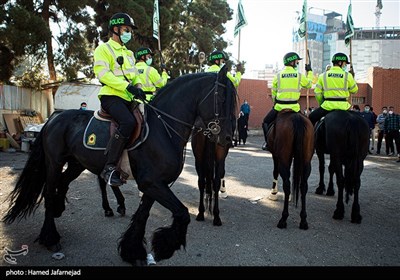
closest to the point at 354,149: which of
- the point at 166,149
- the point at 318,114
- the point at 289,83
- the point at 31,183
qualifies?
the point at 318,114

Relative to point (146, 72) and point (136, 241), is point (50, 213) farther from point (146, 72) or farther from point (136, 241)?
point (146, 72)

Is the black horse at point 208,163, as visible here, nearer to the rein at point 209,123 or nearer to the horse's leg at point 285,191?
the horse's leg at point 285,191

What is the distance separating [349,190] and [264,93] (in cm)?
2307

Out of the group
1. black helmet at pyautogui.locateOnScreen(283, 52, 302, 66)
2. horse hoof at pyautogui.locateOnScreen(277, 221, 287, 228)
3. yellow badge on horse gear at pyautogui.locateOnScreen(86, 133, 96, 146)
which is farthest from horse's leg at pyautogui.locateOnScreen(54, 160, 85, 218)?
black helmet at pyautogui.locateOnScreen(283, 52, 302, 66)

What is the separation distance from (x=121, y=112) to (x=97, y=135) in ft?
1.90

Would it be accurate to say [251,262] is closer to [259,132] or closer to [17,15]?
[17,15]

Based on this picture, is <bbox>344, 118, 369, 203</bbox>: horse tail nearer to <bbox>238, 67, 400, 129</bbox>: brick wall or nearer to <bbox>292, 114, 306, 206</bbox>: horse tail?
<bbox>292, 114, 306, 206</bbox>: horse tail

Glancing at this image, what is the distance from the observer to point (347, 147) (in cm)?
617

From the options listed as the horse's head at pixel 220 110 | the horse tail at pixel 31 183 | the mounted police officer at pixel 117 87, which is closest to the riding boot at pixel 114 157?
the mounted police officer at pixel 117 87

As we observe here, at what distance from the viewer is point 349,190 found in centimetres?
618

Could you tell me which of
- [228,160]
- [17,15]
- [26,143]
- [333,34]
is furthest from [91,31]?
[333,34]

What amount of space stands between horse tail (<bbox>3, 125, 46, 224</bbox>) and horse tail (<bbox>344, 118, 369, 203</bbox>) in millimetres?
5296

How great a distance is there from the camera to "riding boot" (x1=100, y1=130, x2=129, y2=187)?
4.08 m

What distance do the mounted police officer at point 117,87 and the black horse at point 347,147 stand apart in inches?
155
